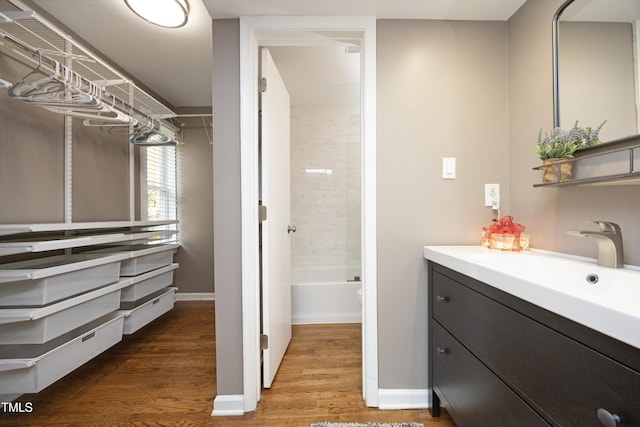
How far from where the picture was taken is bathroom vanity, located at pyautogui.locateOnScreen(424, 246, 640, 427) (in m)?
0.52

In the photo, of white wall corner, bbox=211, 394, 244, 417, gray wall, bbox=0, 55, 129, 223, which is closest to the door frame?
white wall corner, bbox=211, 394, 244, 417

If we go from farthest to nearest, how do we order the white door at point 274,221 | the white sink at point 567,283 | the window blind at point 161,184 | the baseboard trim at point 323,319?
the window blind at point 161,184
the baseboard trim at point 323,319
the white door at point 274,221
the white sink at point 567,283

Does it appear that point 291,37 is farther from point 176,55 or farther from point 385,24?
point 176,55

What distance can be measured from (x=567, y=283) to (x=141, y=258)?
8.54 ft

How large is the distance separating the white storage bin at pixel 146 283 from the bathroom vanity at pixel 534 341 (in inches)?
83.1

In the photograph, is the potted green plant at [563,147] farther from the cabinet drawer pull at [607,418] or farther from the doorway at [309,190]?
the doorway at [309,190]

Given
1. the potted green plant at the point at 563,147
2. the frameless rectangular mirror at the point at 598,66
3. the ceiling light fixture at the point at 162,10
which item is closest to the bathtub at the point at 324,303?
the potted green plant at the point at 563,147

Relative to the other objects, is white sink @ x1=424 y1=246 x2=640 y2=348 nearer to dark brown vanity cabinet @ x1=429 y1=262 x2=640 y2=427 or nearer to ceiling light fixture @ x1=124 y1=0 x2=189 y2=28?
dark brown vanity cabinet @ x1=429 y1=262 x2=640 y2=427

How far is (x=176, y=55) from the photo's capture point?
224 cm

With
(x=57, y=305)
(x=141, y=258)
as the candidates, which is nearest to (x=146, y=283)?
(x=141, y=258)

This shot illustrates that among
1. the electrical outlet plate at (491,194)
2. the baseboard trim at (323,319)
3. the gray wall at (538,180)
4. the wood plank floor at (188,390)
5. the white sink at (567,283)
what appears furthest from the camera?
the baseboard trim at (323,319)

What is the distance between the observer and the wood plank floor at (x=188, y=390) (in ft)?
4.42

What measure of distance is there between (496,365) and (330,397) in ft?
3.28

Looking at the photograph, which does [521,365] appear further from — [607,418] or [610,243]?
[610,243]
